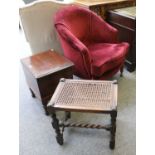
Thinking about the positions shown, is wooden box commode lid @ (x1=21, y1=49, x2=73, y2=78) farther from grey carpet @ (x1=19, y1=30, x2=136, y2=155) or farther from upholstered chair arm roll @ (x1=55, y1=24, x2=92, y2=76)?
grey carpet @ (x1=19, y1=30, x2=136, y2=155)

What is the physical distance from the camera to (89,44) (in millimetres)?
2299

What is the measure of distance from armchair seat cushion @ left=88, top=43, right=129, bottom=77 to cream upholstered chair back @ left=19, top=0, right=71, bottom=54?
1.76 ft

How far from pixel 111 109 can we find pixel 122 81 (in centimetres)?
109

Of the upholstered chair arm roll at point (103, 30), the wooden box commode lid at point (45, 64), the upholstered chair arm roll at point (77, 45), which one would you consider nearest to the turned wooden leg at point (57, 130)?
the wooden box commode lid at point (45, 64)

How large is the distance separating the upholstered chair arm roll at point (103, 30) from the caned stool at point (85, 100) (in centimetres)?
90

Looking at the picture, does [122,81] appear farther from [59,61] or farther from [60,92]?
[60,92]

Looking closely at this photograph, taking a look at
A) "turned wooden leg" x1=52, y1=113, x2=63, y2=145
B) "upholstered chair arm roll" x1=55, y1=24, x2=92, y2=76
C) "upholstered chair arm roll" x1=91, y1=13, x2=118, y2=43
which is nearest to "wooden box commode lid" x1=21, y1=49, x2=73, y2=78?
"upholstered chair arm roll" x1=55, y1=24, x2=92, y2=76

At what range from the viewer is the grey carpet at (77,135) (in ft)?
4.87

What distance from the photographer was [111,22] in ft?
Answer: 8.41

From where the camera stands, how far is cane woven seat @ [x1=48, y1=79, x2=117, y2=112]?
1283 mm

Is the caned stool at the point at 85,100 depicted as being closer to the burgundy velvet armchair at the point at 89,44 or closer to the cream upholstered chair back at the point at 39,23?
the burgundy velvet armchair at the point at 89,44

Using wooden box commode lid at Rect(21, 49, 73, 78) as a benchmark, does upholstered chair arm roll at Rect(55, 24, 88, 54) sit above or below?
above

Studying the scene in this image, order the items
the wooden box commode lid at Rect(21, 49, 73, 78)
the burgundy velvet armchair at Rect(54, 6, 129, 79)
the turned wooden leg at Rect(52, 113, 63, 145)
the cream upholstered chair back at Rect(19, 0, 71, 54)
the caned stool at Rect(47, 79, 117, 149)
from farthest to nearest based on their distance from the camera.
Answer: the cream upholstered chair back at Rect(19, 0, 71, 54), the burgundy velvet armchair at Rect(54, 6, 129, 79), the wooden box commode lid at Rect(21, 49, 73, 78), the turned wooden leg at Rect(52, 113, 63, 145), the caned stool at Rect(47, 79, 117, 149)
